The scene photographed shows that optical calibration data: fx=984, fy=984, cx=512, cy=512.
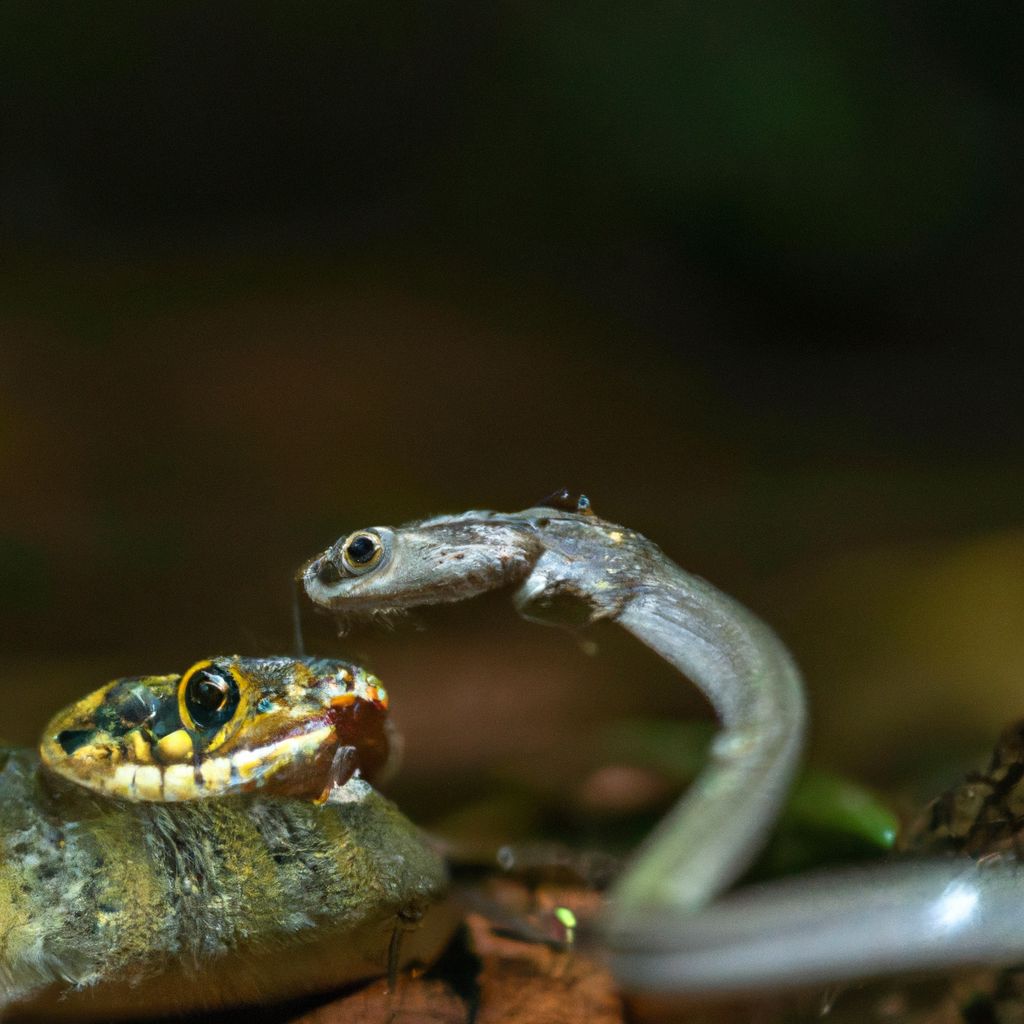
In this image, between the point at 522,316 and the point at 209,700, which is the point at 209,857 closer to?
the point at 209,700

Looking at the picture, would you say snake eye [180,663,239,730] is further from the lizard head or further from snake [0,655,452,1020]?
the lizard head

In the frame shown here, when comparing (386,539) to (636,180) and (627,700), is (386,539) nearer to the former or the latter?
(627,700)

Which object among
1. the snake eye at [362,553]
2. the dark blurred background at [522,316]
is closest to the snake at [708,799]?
the snake eye at [362,553]

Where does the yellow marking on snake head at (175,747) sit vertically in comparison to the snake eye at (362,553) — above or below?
below

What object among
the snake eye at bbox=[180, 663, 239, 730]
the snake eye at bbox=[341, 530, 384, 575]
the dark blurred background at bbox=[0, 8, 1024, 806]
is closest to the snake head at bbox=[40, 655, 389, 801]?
the snake eye at bbox=[180, 663, 239, 730]

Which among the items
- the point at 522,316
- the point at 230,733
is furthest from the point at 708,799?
the point at 522,316

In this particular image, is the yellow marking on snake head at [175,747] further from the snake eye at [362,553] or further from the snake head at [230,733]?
the snake eye at [362,553]

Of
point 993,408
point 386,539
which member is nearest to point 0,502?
point 386,539
